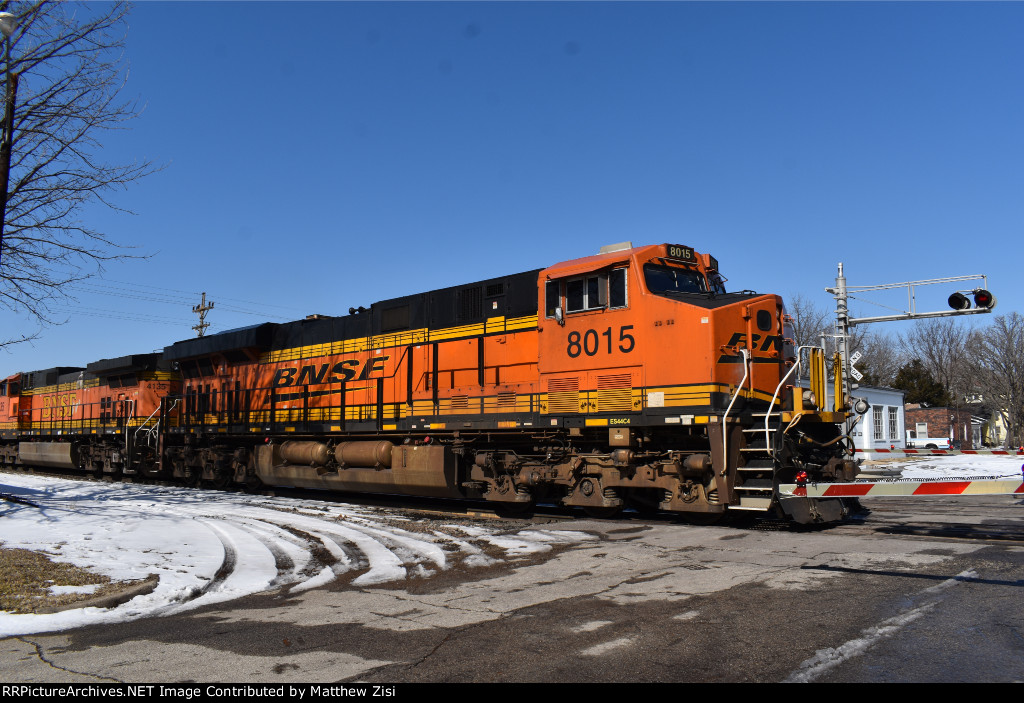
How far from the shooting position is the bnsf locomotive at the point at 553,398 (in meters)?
10.4

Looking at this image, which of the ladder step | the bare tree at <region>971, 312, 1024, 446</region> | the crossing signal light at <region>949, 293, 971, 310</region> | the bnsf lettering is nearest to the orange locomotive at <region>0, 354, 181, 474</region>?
the bnsf lettering

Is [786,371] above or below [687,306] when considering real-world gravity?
below

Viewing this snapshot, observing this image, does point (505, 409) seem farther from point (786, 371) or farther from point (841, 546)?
point (841, 546)

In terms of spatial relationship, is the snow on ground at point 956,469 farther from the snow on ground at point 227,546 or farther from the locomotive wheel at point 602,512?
the snow on ground at point 227,546

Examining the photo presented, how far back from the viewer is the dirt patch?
21.2ft

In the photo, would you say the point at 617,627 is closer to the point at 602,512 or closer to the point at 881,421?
the point at 602,512

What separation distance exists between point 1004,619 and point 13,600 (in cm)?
824

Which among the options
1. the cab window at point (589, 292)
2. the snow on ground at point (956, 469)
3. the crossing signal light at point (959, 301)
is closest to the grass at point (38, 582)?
the cab window at point (589, 292)

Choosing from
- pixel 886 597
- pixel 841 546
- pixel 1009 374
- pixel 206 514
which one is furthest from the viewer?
pixel 1009 374

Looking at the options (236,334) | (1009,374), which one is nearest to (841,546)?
(236,334)

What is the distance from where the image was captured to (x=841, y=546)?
895cm

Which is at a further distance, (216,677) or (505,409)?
(505,409)

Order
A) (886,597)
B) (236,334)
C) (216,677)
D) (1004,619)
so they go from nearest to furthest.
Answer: (216,677)
(1004,619)
(886,597)
(236,334)

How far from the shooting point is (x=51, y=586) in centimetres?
702
